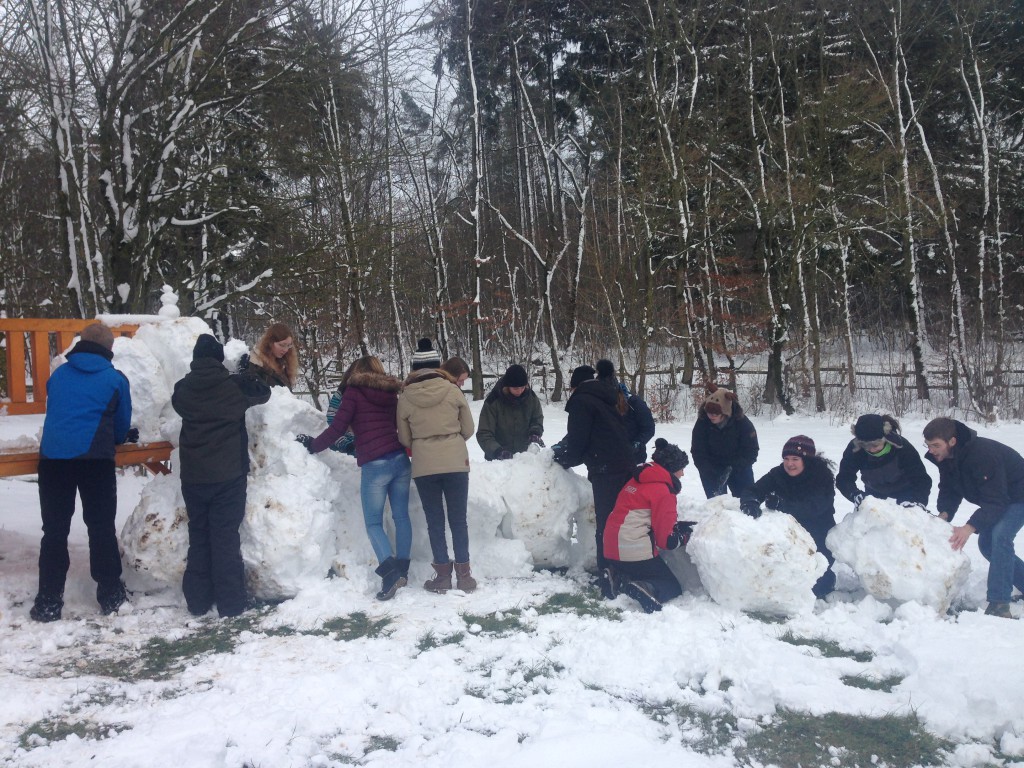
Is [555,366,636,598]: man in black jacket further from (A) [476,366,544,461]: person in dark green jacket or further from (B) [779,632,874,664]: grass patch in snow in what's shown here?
(B) [779,632,874,664]: grass patch in snow

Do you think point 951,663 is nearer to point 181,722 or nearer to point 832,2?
point 181,722

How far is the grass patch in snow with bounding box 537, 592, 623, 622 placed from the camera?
15.4ft

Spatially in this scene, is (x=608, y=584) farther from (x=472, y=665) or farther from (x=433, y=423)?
(x=433, y=423)

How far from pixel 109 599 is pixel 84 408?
1257 millimetres

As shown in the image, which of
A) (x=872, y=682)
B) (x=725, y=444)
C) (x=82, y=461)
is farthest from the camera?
(x=725, y=444)

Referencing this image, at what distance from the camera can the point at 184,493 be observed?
15.7 ft

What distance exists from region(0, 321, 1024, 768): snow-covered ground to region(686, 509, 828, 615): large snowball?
0.35 feet

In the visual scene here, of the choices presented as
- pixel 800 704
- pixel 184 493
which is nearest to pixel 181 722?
pixel 184 493

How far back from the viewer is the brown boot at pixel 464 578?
514cm

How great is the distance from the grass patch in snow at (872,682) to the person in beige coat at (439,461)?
95.1 inches

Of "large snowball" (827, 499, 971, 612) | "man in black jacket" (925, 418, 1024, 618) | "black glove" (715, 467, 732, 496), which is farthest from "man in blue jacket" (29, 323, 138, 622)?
"man in black jacket" (925, 418, 1024, 618)

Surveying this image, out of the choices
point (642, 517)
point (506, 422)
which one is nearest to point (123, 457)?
point (506, 422)

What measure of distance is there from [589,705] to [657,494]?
1728 mm

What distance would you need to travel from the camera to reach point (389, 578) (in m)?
5.07
